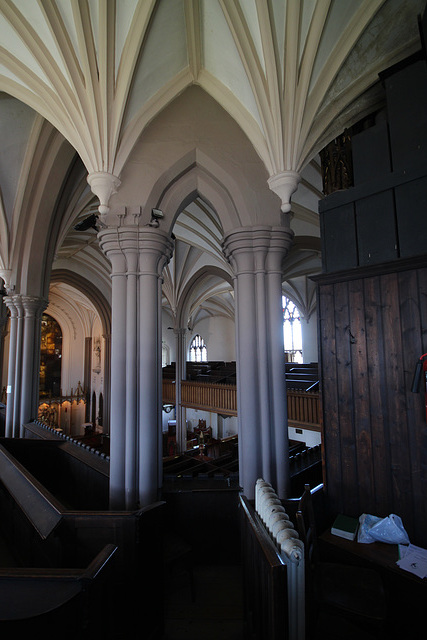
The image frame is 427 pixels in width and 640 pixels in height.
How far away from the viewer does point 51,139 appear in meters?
5.82

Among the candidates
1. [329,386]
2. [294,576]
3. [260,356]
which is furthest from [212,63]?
[294,576]

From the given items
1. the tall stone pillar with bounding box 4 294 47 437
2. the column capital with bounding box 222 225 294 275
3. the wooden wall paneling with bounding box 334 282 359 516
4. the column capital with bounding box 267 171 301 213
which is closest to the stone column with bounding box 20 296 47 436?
the tall stone pillar with bounding box 4 294 47 437

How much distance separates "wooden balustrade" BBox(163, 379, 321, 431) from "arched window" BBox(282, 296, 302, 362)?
8.01 metres

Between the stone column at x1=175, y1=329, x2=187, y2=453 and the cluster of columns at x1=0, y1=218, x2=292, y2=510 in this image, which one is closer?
the cluster of columns at x1=0, y1=218, x2=292, y2=510

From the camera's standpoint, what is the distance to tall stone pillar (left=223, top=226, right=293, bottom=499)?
3.35 metres

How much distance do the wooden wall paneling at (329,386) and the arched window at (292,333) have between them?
1618 cm

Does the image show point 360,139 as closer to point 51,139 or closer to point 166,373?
point 51,139

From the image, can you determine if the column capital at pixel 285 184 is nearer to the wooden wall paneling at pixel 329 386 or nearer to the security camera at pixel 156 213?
the wooden wall paneling at pixel 329 386

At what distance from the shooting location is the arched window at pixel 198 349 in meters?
25.3

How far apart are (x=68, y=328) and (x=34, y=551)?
63.4 ft

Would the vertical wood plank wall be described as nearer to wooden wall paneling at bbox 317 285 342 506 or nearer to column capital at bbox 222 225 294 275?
wooden wall paneling at bbox 317 285 342 506

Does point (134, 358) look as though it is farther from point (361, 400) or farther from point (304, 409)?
point (304, 409)

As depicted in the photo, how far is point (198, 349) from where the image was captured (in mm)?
25500

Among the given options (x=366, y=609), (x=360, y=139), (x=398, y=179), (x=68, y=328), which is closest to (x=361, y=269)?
(x=398, y=179)
